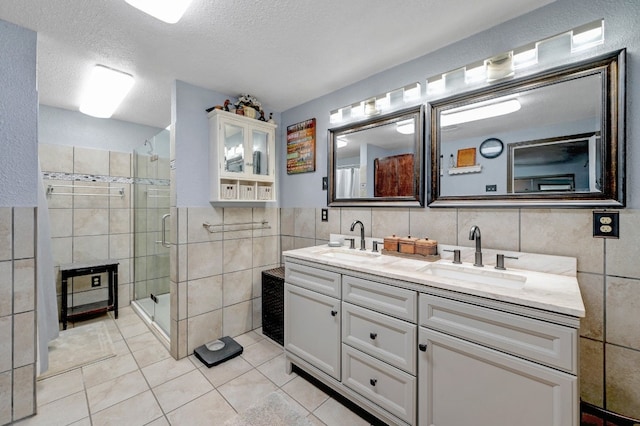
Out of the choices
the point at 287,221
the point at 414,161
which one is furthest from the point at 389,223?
the point at 287,221

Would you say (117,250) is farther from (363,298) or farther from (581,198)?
(581,198)

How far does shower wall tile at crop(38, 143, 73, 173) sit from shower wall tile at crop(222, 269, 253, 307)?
213cm

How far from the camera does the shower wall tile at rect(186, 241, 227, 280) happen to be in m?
2.20

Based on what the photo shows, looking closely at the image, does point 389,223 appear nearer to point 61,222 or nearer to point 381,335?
point 381,335

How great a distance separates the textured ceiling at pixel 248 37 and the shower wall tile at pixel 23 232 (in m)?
1.06

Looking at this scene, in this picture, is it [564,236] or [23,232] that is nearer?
[564,236]

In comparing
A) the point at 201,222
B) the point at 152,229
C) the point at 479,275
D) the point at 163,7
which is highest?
the point at 163,7

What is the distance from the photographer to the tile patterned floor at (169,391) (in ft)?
5.04

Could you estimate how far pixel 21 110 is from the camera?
1522 mm

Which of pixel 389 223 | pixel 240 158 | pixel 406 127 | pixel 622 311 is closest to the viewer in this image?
pixel 622 311

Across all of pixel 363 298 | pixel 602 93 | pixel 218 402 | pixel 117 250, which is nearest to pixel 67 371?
pixel 218 402

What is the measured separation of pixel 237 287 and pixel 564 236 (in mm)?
2409

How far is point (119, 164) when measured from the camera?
3107 mm

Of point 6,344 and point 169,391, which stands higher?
point 6,344
